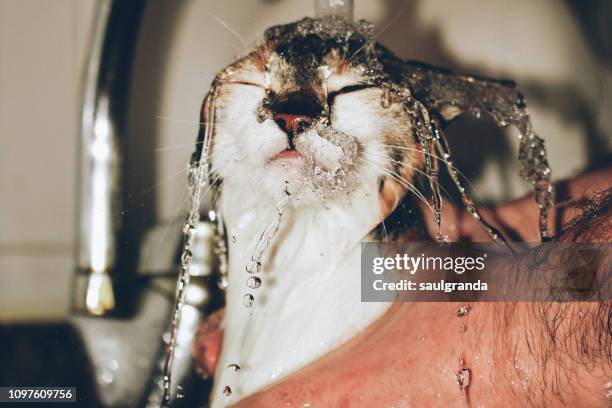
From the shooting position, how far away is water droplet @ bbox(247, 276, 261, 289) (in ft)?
2.17

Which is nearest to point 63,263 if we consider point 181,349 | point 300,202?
point 181,349

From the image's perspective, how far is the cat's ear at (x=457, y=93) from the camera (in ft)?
2.08

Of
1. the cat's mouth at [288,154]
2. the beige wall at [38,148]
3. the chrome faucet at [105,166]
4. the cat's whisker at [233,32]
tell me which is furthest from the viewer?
the beige wall at [38,148]

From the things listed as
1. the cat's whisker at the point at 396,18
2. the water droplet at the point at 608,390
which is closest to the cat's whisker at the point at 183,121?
the cat's whisker at the point at 396,18

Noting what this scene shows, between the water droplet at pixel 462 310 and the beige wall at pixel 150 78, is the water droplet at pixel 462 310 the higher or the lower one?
the lower one

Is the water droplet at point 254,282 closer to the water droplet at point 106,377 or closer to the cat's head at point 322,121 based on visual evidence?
the cat's head at point 322,121

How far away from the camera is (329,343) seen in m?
0.62

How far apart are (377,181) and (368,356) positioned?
19 cm

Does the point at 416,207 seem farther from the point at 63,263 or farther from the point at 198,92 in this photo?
the point at 63,263

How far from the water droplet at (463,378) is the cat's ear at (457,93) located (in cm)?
29

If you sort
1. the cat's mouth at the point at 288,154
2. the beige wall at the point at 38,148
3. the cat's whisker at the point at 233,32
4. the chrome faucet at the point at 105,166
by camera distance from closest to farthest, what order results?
the cat's mouth at the point at 288,154 < the cat's whisker at the point at 233,32 < the chrome faucet at the point at 105,166 < the beige wall at the point at 38,148

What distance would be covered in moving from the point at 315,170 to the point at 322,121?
5 cm

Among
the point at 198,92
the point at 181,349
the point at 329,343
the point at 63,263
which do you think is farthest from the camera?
the point at 63,263

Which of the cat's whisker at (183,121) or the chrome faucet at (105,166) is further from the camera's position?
the chrome faucet at (105,166)
